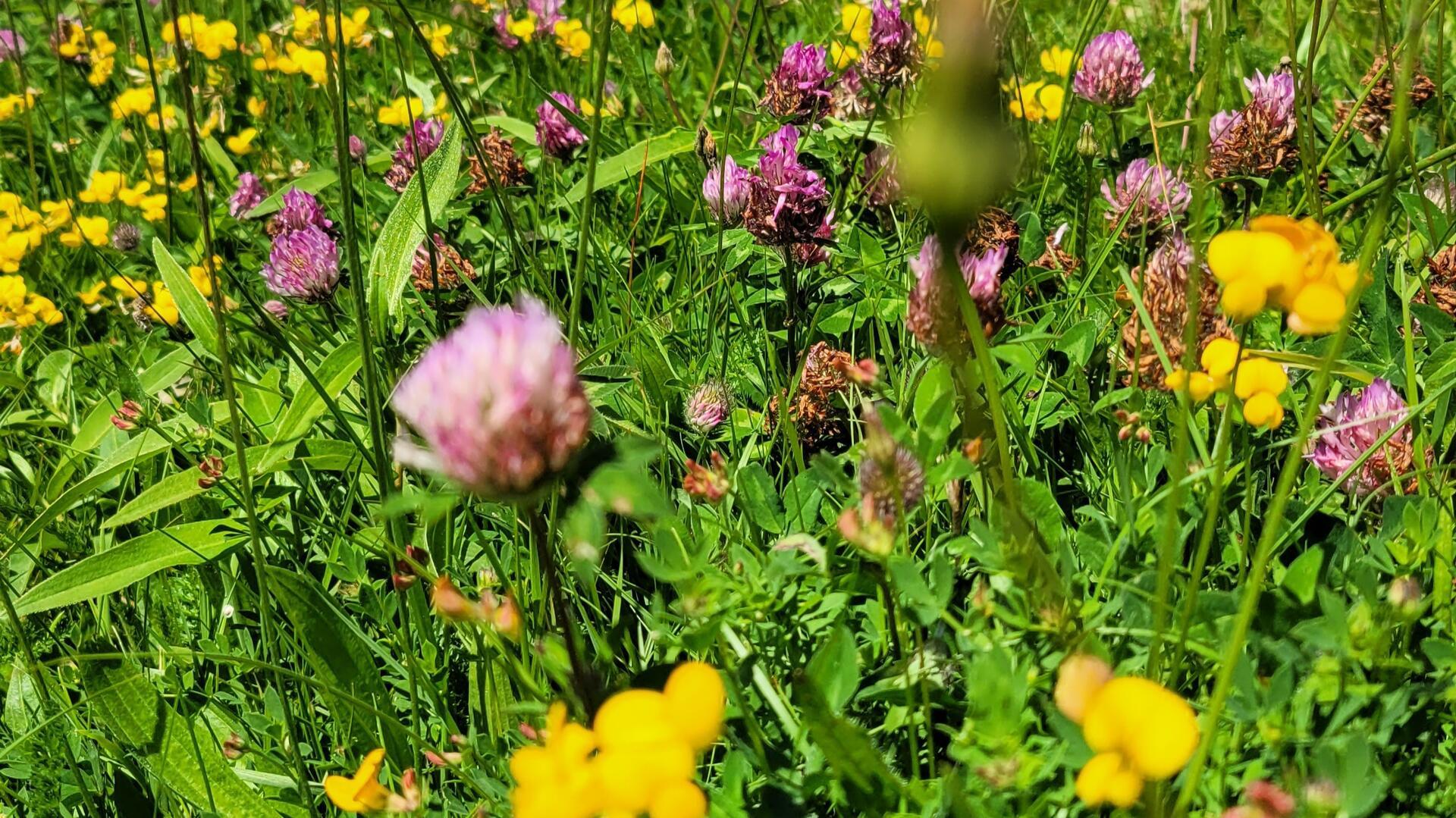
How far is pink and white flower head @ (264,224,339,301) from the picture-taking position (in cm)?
166

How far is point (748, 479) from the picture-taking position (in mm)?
1155

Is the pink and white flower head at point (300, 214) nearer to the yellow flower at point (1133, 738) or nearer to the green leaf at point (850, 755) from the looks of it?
the green leaf at point (850, 755)

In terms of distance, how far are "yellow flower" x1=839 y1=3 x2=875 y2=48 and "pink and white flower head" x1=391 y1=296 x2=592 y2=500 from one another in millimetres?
1255

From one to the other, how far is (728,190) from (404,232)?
461 mm

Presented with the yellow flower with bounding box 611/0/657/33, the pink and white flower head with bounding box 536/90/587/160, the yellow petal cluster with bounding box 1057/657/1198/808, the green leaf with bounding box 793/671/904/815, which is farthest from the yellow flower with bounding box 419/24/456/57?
the yellow petal cluster with bounding box 1057/657/1198/808

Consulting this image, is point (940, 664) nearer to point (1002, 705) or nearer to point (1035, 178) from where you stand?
point (1002, 705)

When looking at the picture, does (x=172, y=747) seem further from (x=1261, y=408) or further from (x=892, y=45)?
(x=892, y=45)

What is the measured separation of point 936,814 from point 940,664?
16cm

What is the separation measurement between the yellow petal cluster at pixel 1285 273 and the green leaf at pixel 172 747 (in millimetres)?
1032

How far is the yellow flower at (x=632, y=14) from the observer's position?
2387 millimetres

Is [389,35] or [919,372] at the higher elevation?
[389,35]

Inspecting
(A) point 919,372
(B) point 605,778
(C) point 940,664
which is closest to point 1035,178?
(A) point 919,372

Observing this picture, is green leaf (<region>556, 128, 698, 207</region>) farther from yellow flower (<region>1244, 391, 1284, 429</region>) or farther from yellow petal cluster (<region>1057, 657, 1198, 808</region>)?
yellow petal cluster (<region>1057, 657, 1198, 808</region>)

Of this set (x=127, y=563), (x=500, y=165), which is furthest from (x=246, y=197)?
(x=127, y=563)
